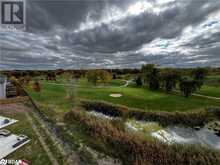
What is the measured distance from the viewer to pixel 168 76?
2811 cm

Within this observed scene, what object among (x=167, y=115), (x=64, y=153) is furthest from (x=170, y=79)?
(x=64, y=153)

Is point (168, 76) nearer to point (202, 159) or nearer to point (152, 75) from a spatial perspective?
point (152, 75)

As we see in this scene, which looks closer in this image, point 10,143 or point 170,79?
point 10,143

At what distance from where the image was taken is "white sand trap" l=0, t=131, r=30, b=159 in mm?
8172

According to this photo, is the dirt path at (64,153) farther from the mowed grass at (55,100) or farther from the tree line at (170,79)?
the tree line at (170,79)

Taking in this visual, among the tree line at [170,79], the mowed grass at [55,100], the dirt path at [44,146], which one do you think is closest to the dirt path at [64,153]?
the dirt path at [44,146]

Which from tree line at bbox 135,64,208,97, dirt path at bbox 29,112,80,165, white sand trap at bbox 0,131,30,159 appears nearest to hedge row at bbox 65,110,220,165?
dirt path at bbox 29,112,80,165

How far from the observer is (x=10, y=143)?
9008 mm

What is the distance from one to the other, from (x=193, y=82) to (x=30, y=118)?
26.7 m

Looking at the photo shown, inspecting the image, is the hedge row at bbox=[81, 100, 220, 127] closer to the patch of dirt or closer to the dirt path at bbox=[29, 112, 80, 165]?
the dirt path at bbox=[29, 112, 80, 165]

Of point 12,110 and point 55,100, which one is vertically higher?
point 55,100

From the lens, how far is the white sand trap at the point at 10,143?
817 cm

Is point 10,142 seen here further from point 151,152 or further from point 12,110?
point 12,110

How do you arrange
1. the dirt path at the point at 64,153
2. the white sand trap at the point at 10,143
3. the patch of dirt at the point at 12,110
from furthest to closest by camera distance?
the patch of dirt at the point at 12,110 < the white sand trap at the point at 10,143 < the dirt path at the point at 64,153
